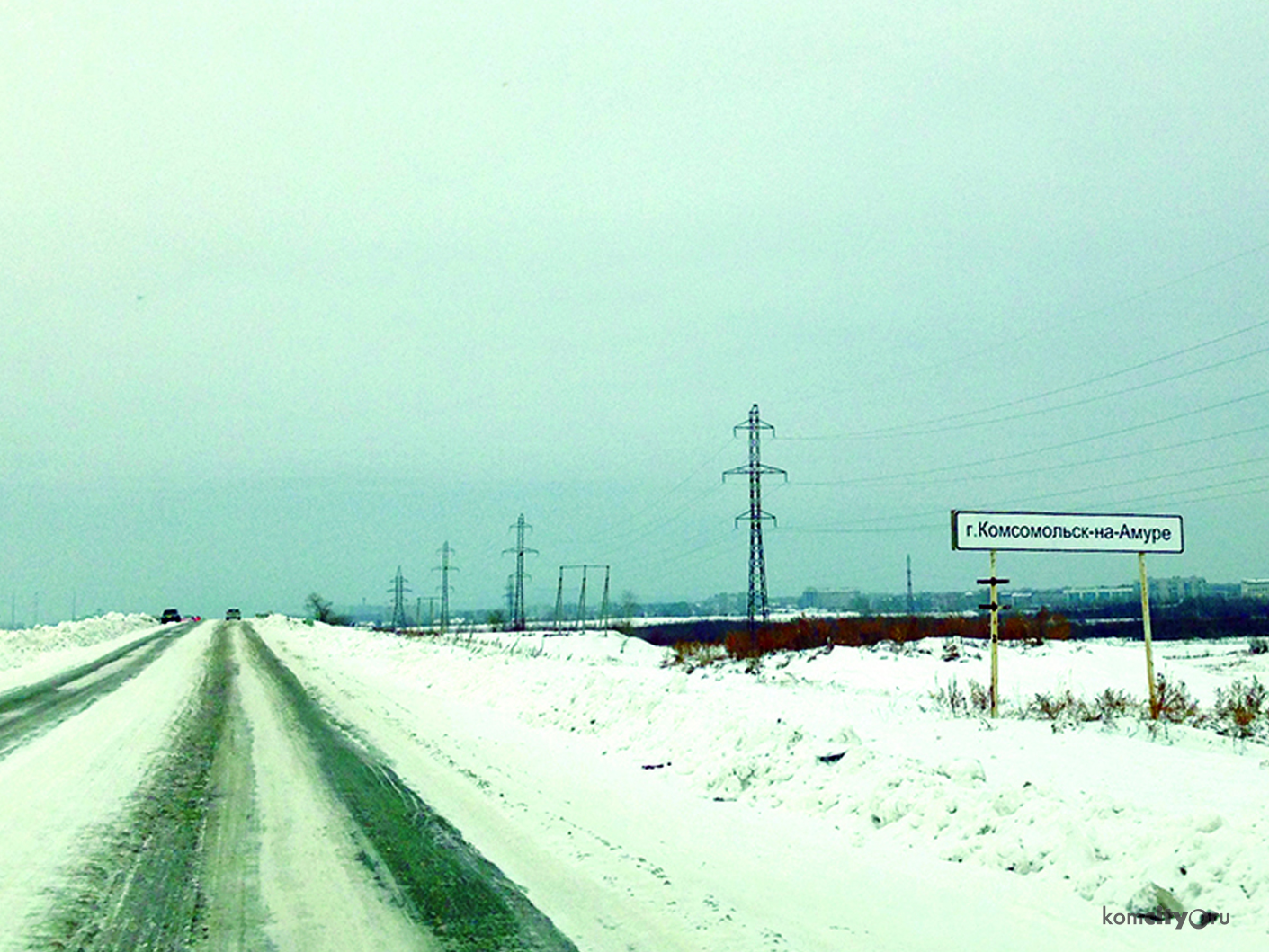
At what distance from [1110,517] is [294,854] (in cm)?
1380

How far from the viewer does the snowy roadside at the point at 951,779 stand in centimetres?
661

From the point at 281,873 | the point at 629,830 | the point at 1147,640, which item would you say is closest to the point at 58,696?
the point at 281,873

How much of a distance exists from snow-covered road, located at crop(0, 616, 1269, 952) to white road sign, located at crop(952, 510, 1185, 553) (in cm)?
306

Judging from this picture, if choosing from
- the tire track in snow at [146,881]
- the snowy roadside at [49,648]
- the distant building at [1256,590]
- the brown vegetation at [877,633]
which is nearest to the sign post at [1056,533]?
the tire track in snow at [146,881]

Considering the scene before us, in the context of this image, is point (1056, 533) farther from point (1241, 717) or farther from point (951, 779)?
point (951, 779)

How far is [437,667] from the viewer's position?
26844mm

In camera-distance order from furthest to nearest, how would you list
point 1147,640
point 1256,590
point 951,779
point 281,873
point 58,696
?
point 1256,590
point 58,696
point 1147,640
point 951,779
point 281,873

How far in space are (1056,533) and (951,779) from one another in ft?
29.5

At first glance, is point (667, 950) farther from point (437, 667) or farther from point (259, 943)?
point (437, 667)

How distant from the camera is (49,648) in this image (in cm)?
4506

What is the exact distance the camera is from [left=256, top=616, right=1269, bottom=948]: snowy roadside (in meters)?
6.61

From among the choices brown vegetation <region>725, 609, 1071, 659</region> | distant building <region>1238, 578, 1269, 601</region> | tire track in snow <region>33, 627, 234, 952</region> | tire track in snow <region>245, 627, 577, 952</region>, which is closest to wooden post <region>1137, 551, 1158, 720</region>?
tire track in snow <region>245, 627, 577, 952</region>

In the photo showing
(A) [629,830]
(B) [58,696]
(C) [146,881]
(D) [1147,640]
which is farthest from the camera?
(B) [58,696]

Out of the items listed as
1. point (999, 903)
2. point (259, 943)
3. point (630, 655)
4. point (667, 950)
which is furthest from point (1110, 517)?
point (630, 655)
